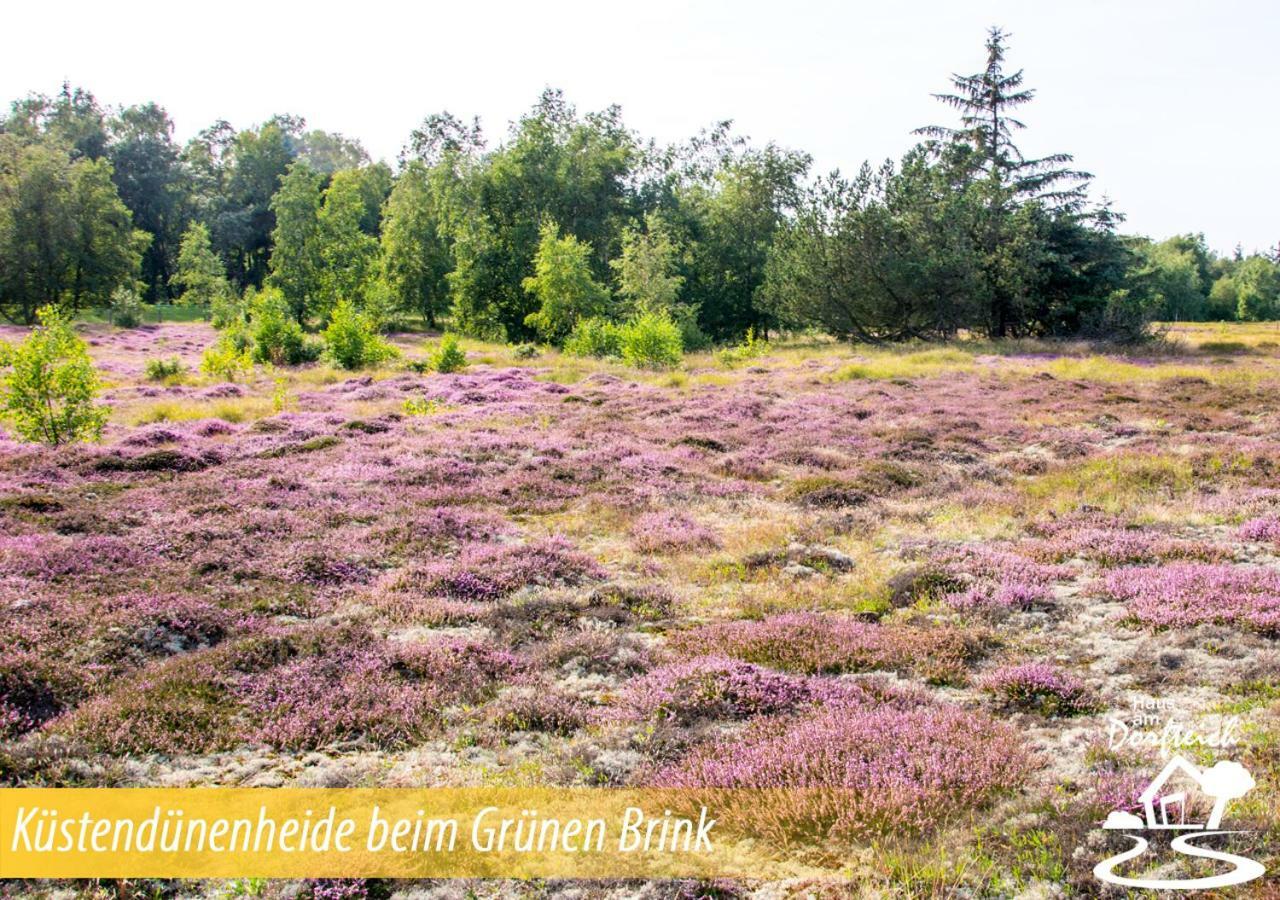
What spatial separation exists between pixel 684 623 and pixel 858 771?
376 cm

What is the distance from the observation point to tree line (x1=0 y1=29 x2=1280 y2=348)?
4928 centimetres

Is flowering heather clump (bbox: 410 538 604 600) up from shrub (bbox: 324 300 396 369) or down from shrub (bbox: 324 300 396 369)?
down

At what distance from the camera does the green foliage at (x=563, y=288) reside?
53.1 m

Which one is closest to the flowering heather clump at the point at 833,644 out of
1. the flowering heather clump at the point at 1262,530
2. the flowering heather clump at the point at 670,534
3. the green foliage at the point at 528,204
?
the flowering heather clump at the point at 670,534

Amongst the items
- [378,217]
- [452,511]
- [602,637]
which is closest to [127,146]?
[378,217]

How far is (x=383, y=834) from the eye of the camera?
15.9ft

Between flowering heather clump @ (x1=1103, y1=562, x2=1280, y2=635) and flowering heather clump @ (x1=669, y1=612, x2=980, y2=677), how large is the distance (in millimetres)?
2124

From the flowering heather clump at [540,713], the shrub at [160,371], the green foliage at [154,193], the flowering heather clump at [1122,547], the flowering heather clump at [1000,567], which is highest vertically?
the green foliage at [154,193]

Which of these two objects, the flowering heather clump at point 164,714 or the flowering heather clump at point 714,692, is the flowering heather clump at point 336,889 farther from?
the flowering heather clump at point 714,692

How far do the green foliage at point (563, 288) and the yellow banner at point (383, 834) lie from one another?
4983 centimetres

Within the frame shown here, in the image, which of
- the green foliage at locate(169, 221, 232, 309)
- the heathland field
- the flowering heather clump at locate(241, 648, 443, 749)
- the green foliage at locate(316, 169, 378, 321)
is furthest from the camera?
the green foliage at locate(169, 221, 232, 309)

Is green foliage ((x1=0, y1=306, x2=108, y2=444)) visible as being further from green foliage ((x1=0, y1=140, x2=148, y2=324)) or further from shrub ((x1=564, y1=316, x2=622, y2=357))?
green foliage ((x1=0, y1=140, x2=148, y2=324))

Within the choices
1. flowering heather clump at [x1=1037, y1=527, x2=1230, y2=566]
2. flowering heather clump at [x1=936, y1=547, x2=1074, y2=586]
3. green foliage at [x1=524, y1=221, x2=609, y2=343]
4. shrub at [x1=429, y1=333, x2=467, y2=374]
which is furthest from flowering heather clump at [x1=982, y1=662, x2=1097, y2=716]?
green foliage at [x1=524, y1=221, x2=609, y2=343]

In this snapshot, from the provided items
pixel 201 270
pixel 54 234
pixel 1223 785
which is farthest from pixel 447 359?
pixel 201 270
